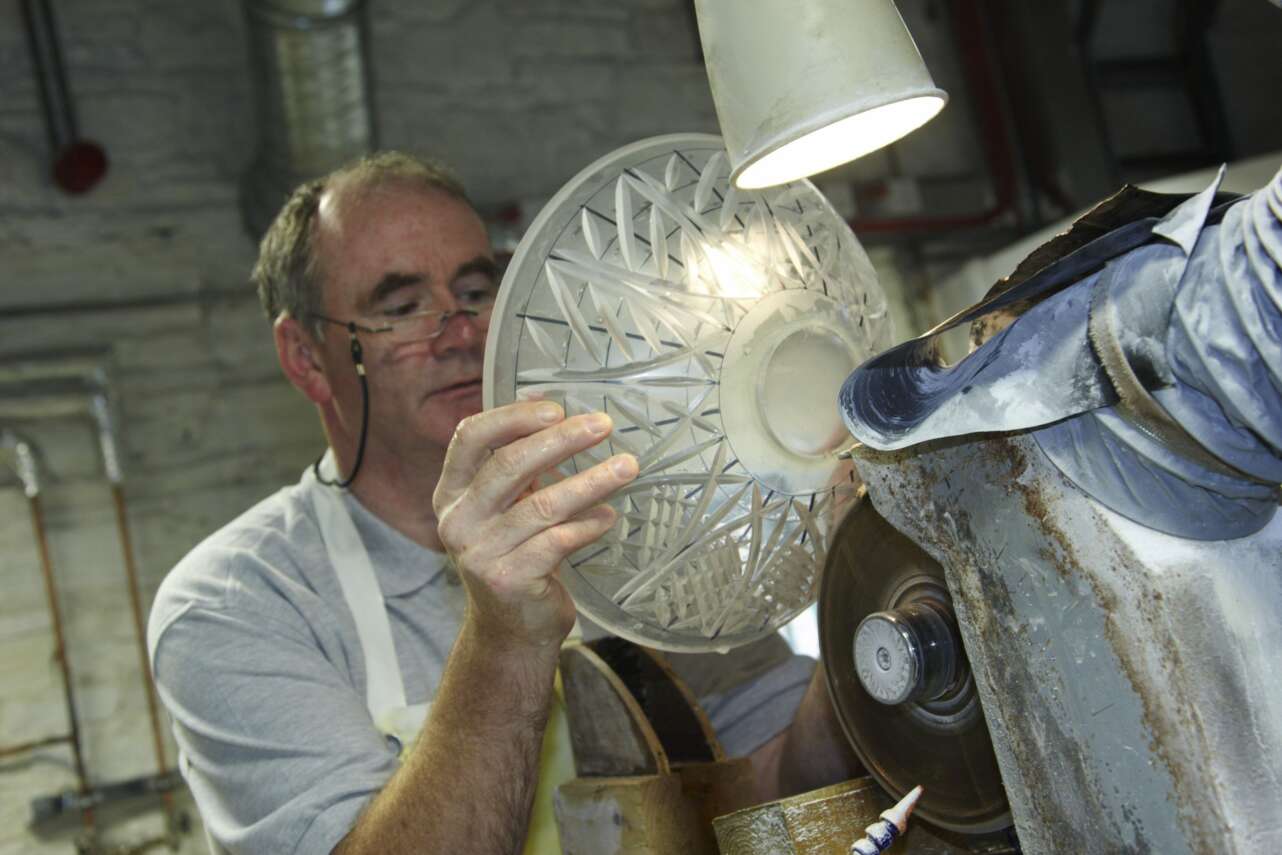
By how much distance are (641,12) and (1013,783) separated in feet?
10.0

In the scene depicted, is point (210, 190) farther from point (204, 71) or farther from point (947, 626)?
point (947, 626)

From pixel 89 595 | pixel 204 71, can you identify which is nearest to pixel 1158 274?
pixel 89 595

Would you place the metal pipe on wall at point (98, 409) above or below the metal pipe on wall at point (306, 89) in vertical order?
below

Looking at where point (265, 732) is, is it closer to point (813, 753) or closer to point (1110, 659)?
point (813, 753)

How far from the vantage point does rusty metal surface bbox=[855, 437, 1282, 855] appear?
60 centimetres

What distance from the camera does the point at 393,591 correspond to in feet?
4.87

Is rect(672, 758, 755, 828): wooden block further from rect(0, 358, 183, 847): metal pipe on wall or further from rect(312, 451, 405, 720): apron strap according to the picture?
rect(0, 358, 183, 847): metal pipe on wall

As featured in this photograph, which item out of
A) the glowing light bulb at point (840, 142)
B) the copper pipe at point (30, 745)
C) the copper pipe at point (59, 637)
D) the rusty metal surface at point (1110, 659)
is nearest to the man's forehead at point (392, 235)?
the glowing light bulb at point (840, 142)

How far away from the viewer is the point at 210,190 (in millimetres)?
2939

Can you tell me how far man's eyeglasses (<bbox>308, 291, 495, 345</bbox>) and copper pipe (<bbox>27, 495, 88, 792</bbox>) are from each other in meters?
1.51

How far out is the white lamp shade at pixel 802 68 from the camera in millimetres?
→ 672

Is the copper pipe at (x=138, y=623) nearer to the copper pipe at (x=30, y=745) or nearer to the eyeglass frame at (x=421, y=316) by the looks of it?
the copper pipe at (x=30, y=745)

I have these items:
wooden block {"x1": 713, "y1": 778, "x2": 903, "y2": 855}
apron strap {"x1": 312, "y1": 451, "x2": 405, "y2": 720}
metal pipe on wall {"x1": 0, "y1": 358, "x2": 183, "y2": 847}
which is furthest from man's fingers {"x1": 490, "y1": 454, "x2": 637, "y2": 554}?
metal pipe on wall {"x1": 0, "y1": 358, "x2": 183, "y2": 847}

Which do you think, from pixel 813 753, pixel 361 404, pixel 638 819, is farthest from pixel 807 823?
pixel 361 404
